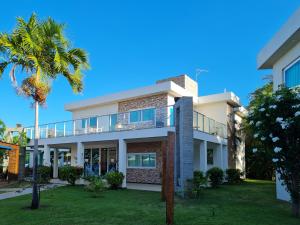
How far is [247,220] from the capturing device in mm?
8594

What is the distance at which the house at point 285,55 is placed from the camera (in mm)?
11344

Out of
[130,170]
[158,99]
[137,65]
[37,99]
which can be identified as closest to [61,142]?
[130,170]

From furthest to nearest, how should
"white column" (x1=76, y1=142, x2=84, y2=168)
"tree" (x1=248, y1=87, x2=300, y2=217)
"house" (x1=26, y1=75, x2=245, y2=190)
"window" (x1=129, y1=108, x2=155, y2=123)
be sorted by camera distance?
"white column" (x1=76, y1=142, x2=84, y2=168), "window" (x1=129, y1=108, x2=155, y2=123), "house" (x1=26, y1=75, x2=245, y2=190), "tree" (x1=248, y1=87, x2=300, y2=217)

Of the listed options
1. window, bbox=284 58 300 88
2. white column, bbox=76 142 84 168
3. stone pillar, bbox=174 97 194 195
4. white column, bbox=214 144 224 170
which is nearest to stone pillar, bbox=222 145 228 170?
white column, bbox=214 144 224 170

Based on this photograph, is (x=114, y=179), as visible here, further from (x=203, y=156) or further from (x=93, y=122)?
(x=93, y=122)

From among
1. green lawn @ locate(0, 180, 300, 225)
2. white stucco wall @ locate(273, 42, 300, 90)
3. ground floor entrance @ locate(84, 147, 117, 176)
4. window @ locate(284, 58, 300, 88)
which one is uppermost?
white stucco wall @ locate(273, 42, 300, 90)

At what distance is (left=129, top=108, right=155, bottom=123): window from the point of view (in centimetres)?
1910

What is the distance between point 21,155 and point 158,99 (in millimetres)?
10468

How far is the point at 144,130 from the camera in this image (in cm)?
1784

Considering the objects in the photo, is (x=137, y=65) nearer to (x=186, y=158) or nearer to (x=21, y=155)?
(x=21, y=155)

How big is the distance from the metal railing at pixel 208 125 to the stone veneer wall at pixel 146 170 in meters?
3.59

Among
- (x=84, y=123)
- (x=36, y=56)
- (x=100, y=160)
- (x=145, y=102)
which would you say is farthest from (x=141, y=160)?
(x=36, y=56)

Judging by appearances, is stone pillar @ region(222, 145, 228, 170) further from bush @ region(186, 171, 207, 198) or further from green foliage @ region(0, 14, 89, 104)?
green foliage @ region(0, 14, 89, 104)

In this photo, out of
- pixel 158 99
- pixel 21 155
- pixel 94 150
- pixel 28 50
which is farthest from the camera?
pixel 94 150
